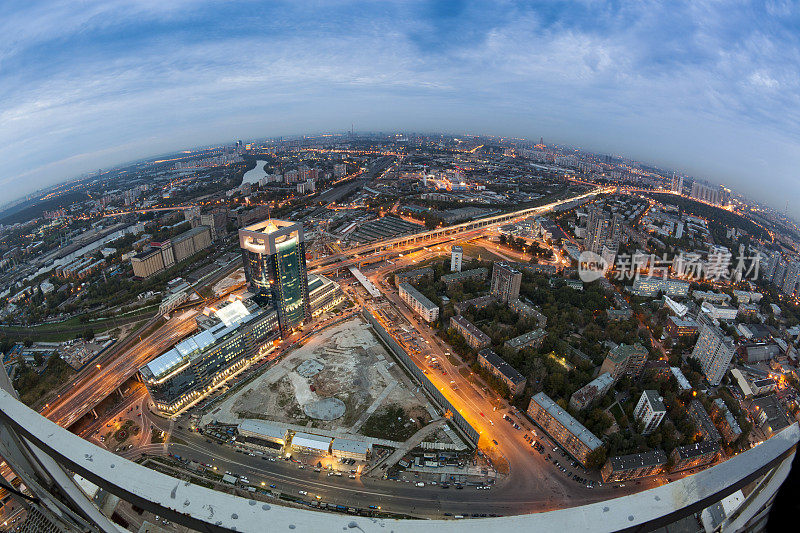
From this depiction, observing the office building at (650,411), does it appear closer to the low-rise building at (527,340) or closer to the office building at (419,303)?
the low-rise building at (527,340)

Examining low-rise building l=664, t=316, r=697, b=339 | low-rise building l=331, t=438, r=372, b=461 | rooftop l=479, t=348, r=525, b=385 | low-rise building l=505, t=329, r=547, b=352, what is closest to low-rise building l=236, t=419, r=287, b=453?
low-rise building l=331, t=438, r=372, b=461

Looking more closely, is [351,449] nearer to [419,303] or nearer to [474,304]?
[419,303]

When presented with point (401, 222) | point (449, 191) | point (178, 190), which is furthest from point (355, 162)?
point (401, 222)

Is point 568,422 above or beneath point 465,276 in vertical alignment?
beneath

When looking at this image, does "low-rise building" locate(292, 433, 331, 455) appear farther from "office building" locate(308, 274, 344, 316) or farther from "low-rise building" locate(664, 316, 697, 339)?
"low-rise building" locate(664, 316, 697, 339)

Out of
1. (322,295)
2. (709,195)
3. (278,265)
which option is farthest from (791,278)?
(278,265)

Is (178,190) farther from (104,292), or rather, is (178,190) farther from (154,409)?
(154,409)

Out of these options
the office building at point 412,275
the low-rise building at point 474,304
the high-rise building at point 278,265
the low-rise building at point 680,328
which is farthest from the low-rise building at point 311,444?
the low-rise building at point 680,328
